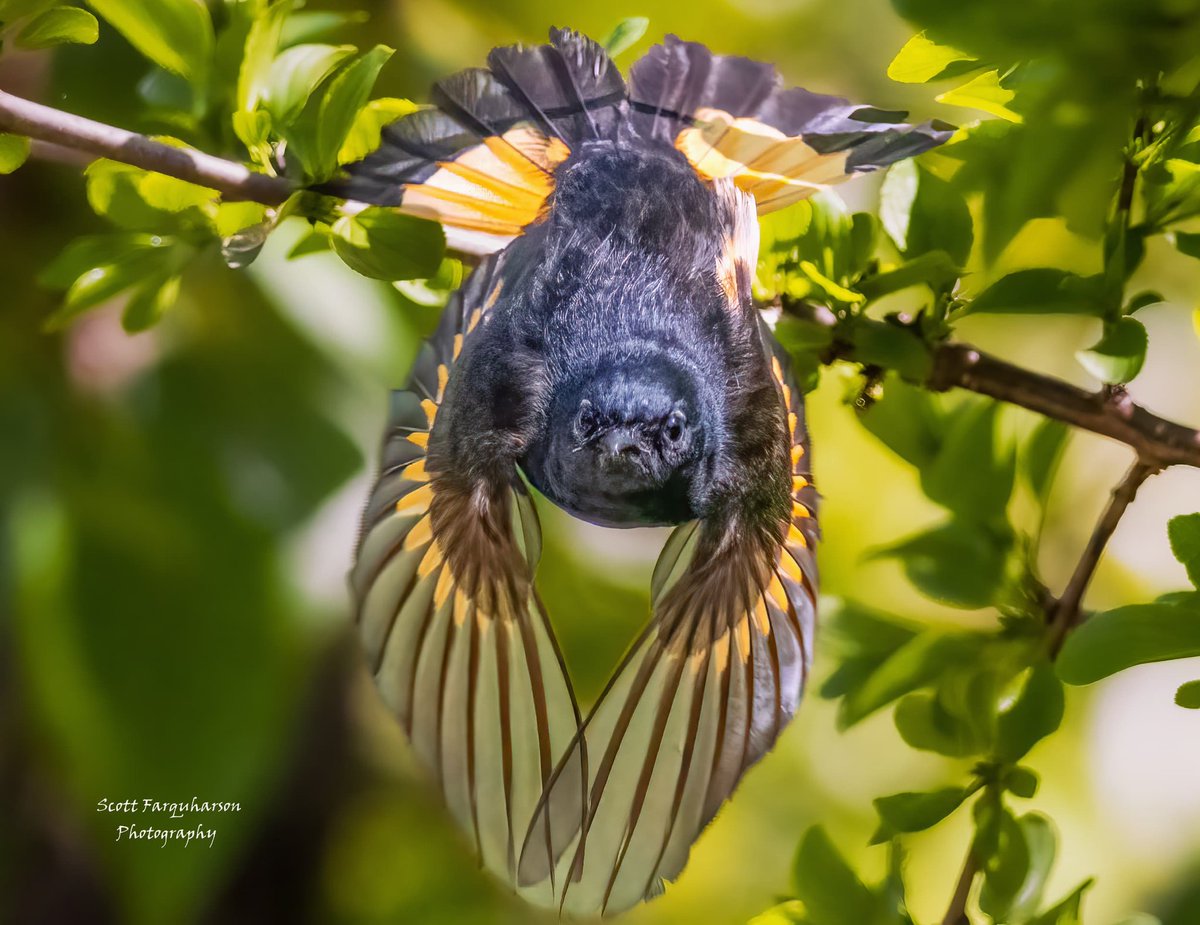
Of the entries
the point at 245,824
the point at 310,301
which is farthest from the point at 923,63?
the point at 245,824

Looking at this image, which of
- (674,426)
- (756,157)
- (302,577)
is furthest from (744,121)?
(302,577)

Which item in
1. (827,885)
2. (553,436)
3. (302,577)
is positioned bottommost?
(302,577)

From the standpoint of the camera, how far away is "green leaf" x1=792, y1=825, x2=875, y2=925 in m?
0.36

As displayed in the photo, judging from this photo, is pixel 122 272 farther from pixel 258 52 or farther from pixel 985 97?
pixel 985 97

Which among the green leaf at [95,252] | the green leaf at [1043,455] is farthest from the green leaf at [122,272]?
the green leaf at [1043,455]

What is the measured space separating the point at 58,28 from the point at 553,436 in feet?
0.65

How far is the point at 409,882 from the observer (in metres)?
1.00

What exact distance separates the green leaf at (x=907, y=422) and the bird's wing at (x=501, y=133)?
15cm

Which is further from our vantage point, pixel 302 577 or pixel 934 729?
pixel 302 577

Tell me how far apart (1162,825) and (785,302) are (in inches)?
32.7

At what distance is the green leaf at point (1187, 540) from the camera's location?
304 millimetres

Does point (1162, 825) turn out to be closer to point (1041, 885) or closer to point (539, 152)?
point (1041, 885)

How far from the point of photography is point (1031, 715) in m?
0.36

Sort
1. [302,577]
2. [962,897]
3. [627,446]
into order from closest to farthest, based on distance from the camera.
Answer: [627,446] → [962,897] → [302,577]
